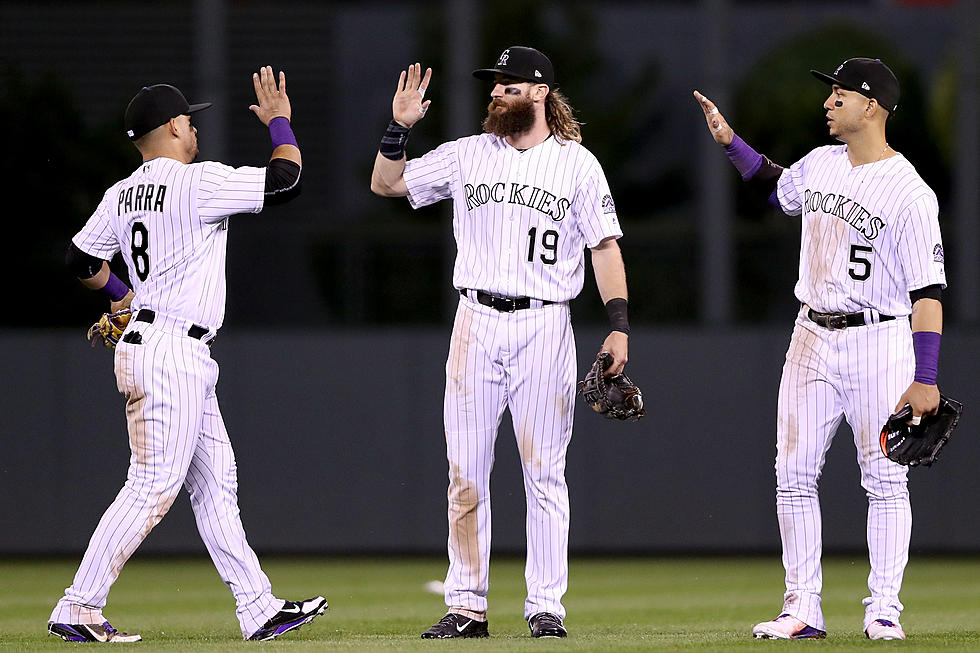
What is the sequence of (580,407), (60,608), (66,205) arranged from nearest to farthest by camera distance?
(60,608) < (580,407) < (66,205)

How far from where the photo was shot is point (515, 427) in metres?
5.64

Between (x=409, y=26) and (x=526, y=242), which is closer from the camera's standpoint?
(x=526, y=242)

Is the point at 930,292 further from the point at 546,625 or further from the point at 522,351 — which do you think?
the point at 546,625

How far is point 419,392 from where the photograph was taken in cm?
1139

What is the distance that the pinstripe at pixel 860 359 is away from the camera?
5492 mm

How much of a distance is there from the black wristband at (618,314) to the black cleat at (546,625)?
44.6 inches

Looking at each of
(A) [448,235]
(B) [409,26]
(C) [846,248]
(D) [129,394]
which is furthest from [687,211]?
(D) [129,394]

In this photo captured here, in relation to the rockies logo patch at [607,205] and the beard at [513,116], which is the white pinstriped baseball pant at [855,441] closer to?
the rockies logo patch at [607,205]

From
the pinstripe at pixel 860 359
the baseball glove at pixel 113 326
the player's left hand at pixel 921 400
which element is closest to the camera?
the player's left hand at pixel 921 400

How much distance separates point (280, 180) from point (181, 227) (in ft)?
1.35

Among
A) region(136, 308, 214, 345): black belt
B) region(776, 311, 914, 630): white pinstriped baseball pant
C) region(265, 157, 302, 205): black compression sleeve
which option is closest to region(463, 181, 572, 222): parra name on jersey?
A: region(265, 157, 302, 205): black compression sleeve

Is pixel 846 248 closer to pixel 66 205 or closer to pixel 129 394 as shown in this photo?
pixel 129 394

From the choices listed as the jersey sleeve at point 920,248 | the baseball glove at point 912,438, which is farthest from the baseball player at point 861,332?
the baseball glove at point 912,438

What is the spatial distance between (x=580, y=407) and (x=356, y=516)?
1945 millimetres
